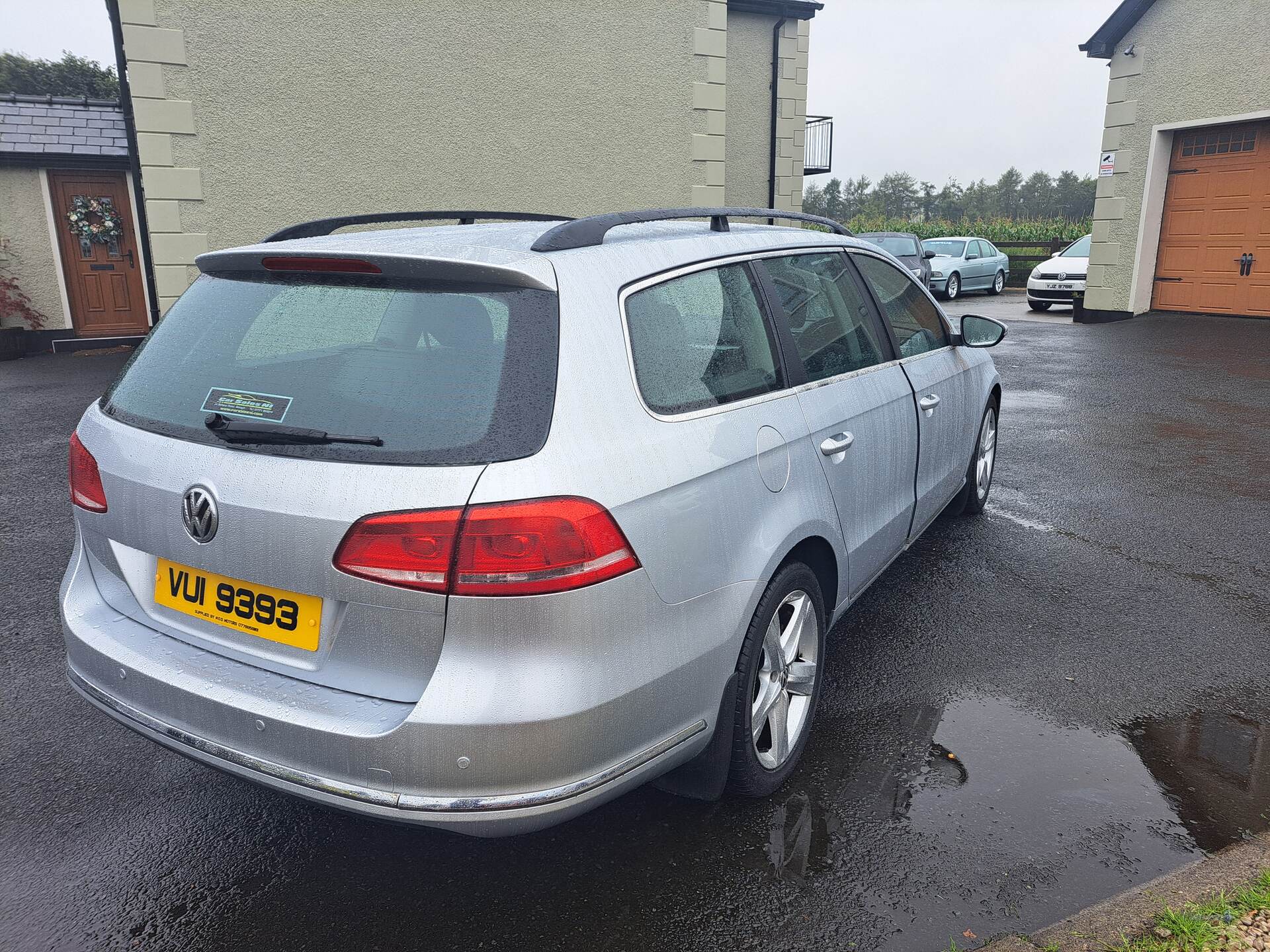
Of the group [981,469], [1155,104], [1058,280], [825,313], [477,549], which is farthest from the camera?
[1058,280]

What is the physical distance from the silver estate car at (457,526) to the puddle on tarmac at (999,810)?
0.28m

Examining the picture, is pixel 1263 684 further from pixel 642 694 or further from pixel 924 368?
pixel 642 694

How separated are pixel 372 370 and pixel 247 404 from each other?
0.34 m

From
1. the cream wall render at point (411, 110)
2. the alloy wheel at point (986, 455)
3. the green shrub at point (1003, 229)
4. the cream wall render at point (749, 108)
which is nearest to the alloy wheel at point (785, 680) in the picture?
the alloy wheel at point (986, 455)

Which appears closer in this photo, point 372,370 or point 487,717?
point 487,717

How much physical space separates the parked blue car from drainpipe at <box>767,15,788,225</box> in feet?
18.4

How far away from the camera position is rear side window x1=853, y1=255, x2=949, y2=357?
3943 millimetres

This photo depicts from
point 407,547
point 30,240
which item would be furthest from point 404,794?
point 30,240

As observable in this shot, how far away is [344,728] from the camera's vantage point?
2.02 metres

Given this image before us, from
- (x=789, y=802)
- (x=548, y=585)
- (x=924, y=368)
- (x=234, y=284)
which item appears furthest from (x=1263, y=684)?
(x=234, y=284)

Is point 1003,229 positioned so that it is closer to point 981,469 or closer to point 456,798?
point 981,469

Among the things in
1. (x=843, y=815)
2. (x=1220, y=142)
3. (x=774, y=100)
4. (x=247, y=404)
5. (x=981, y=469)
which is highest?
(x=774, y=100)

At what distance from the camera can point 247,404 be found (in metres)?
2.26

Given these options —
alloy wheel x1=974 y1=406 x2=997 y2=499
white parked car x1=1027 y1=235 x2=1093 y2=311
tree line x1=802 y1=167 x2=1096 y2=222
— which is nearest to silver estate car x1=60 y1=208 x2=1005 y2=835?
alloy wheel x1=974 y1=406 x2=997 y2=499
